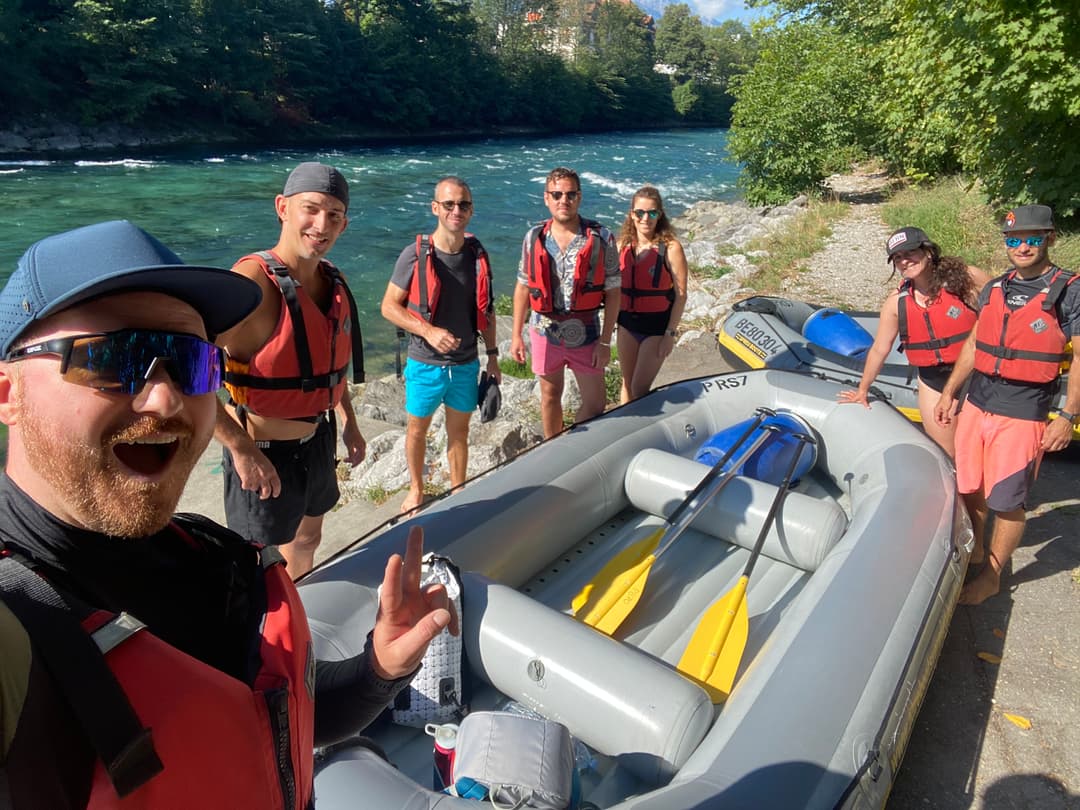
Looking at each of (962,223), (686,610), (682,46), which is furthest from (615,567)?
(682,46)

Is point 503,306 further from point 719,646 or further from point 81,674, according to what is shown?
point 81,674

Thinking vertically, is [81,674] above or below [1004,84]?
below

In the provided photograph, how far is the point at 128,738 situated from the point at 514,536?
7.11 ft

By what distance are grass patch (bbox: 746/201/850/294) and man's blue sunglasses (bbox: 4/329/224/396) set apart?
7.54 meters

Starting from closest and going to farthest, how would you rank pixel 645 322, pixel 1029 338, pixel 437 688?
1. pixel 437 688
2. pixel 1029 338
3. pixel 645 322

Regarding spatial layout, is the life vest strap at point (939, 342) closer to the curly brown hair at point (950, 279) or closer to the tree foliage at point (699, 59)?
the curly brown hair at point (950, 279)

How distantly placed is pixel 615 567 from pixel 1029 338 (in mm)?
1854

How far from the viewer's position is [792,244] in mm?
9914

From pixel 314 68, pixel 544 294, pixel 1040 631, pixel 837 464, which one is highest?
pixel 314 68

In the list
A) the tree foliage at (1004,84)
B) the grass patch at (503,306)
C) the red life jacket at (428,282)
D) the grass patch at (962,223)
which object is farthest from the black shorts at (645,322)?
the grass patch at (962,223)

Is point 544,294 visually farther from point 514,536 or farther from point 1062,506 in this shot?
point 1062,506

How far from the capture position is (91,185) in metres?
14.9

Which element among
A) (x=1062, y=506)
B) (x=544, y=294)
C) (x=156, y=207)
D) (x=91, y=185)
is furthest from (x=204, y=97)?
(x=1062, y=506)

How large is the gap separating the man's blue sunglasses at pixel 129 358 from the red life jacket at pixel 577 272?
2865 millimetres
